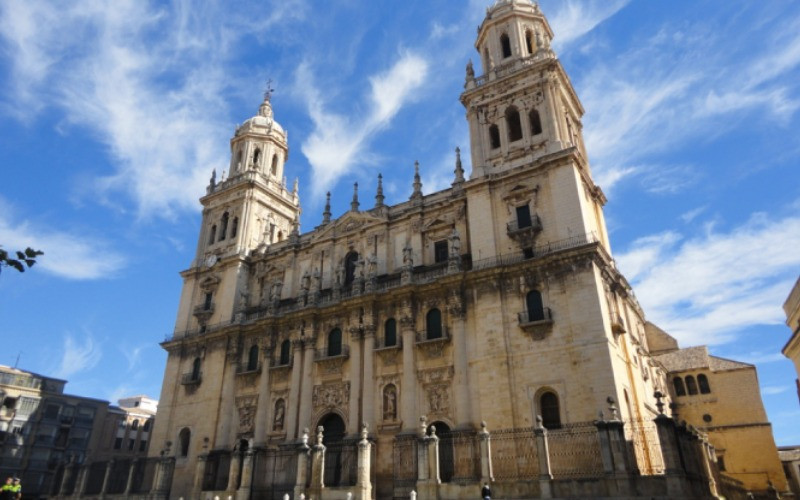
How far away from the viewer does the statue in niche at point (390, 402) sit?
968 inches

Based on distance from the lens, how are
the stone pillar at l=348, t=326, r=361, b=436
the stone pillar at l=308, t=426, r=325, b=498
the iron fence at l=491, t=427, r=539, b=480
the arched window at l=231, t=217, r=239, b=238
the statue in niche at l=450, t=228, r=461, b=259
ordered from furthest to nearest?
the arched window at l=231, t=217, r=239, b=238, the statue in niche at l=450, t=228, r=461, b=259, the stone pillar at l=348, t=326, r=361, b=436, the iron fence at l=491, t=427, r=539, b=480, the stone pillar at l=308, t=426, r=325, b=498

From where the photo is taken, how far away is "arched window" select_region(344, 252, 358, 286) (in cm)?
3009

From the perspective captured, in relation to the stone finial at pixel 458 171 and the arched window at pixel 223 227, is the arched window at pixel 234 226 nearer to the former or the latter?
the arched window at pixel 223 227

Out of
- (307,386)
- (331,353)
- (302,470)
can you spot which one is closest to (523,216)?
(331,353)

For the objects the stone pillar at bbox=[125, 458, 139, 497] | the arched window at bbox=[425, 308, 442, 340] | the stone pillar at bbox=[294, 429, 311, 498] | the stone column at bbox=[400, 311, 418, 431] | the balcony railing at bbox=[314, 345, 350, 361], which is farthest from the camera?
the balcony railing at bbox=[314, 345, 350, 361]

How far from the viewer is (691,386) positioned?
35.7m

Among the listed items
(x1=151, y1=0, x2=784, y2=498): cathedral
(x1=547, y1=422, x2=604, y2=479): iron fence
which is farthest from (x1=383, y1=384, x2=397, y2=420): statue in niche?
(x1=547, y1=422, x2=604, y2=479): iron fence

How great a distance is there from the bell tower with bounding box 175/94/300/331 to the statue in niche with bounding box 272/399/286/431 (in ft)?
22.0

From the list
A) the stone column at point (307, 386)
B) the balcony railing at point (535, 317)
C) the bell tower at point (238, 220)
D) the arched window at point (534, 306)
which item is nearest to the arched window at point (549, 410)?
the balcony railing at point (535, 317)

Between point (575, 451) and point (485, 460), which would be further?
point (575, 451)

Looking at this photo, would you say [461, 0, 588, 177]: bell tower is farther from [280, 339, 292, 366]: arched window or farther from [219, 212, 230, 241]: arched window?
[219, 212, 230, 241]: arched window

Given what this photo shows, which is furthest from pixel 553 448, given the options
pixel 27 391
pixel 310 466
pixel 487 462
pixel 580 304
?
pixel 27 391

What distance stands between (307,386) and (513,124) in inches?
672

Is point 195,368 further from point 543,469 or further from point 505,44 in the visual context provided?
point 505,44
